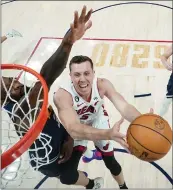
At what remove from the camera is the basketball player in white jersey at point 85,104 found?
203 centimetres

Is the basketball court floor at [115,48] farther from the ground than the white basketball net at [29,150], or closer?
farther from the ground

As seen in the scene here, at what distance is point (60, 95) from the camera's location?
88.4 inches

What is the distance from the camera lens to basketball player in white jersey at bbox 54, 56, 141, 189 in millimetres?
2033

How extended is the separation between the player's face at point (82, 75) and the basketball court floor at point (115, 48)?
0.80 metres

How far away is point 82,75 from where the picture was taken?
2135 mm

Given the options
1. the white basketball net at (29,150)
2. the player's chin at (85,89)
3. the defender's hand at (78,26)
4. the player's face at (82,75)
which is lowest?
the white basketball net at (29,150)

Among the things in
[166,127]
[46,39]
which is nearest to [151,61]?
[46,39]

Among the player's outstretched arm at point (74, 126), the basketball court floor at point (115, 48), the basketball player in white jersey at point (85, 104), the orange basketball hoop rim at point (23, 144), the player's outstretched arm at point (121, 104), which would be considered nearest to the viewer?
the orange basketball hoop rim at point (23, 144)

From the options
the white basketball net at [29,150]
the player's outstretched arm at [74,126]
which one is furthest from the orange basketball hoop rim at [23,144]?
the player's outstretched arm at [74,126]

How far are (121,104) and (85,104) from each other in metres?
0.27

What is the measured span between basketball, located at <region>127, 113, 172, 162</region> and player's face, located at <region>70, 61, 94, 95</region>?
53 centimetres

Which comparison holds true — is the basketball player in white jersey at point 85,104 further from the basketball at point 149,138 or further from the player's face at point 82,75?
the basketball at point 149,138

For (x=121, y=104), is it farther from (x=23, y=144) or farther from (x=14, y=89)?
(x=23, y=144)

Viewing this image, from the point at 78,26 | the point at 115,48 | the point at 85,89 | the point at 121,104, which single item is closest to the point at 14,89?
the point at 85,89
